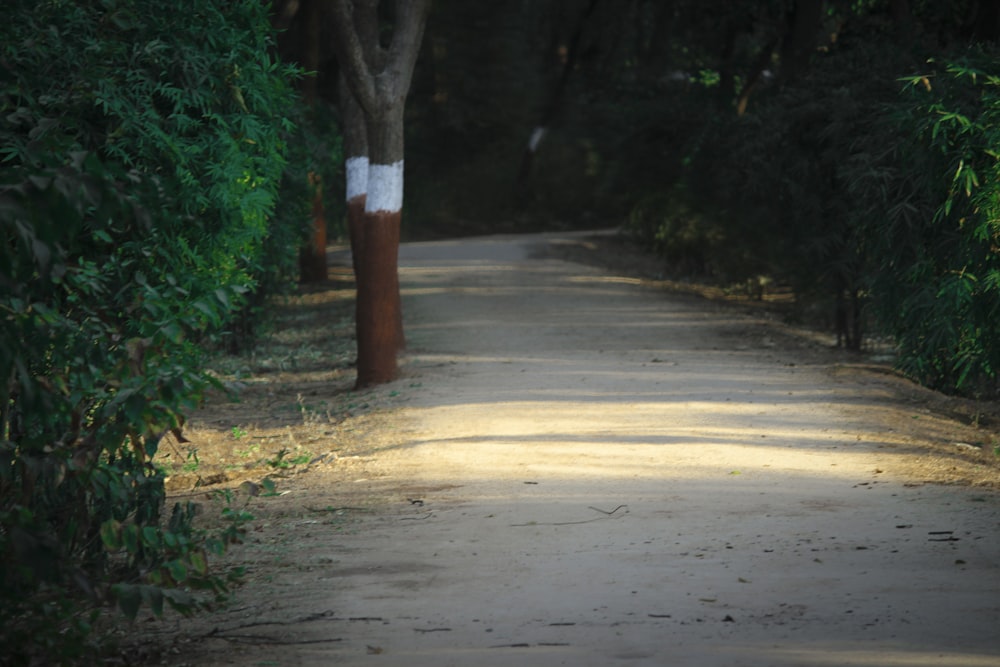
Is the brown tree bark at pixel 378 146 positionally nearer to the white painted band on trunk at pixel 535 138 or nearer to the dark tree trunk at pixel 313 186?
the dark tree trunk at pixel 313 186

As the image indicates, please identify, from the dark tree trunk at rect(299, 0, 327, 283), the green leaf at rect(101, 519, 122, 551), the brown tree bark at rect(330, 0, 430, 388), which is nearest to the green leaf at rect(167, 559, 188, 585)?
the green leaf at rect(101, 519, 122, 551)

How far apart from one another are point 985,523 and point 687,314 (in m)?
11.4

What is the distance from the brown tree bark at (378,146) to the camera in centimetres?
1123

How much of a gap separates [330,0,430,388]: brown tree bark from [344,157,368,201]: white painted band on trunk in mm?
802

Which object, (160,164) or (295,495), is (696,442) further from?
(160,164)

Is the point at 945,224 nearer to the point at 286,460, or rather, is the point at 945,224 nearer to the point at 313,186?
the point at 286,460

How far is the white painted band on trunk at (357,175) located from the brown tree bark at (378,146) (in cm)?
80

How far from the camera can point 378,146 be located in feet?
37.7

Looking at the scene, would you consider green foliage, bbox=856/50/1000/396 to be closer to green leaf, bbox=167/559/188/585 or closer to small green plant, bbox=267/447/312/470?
small green plant, bbox=267/447/312/470

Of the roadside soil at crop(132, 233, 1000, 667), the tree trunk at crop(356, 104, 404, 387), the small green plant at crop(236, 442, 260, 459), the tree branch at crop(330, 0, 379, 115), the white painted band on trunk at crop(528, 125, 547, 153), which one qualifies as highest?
the white painted band on trunk at crop(528, 125, 547, 153)

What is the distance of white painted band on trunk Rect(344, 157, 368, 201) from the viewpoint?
508 inches

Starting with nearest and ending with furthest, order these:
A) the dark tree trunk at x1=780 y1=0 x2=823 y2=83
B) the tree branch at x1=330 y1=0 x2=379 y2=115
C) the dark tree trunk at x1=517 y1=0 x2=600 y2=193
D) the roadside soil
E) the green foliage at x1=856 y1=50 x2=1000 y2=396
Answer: the roadside soil, the green foliage at x1=856 y1=50 x2=1000 y2=396, the tree branch at x1=330 y1=0 x2=379 y2=115, the dark tree trunk at x1=780 y1=0 x2=823 y2=83, the dark tree trunk at x1=517 y1=0 x2=600 y2=193

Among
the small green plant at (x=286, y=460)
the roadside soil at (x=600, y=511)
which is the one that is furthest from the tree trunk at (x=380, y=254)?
the small green plant at (x=286, y=460)

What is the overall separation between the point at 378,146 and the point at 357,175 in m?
1.46
